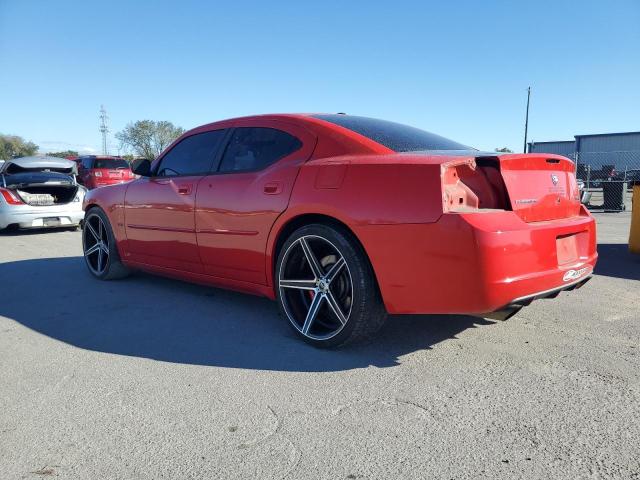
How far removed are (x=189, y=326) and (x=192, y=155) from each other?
1524 mm

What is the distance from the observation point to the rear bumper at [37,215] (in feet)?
29.5

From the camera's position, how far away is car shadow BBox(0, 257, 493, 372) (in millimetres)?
3066

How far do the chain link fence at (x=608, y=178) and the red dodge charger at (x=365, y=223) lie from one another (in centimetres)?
1266

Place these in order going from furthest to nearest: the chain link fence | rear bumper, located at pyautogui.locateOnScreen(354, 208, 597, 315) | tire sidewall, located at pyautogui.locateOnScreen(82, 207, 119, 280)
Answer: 1. the chain link fence
2. tire sidewall, located at pyautogui.locateOnScreen(82, 207, 119, 280)
3. rear bumper, located at pyautogui.locateOnScreen(354, 208, 597, 315)

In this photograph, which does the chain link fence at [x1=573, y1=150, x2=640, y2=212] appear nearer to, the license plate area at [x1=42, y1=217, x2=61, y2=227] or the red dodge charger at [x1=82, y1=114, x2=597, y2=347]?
the red dodge charger at [x1=82, y1=114, x2=597, y2=347]

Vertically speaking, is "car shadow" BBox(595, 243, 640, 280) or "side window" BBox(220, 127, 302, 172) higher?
"side window" BBox(220, 127, 302, 172)

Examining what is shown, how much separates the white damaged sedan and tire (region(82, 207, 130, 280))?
4.29 meters

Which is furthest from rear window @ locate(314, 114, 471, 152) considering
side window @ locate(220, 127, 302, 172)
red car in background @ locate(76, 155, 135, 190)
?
red car in background @ locate(76, 155, 135, 190)

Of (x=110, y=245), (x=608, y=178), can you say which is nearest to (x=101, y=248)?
(x=110, y=245)

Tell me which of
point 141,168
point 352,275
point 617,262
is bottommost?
point 617,262

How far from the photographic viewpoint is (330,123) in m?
3.44

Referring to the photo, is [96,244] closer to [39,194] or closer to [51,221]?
[51,221]

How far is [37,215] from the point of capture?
9172 mm

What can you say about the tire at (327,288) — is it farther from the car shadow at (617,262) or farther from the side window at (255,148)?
the car shadow at (617,262)
